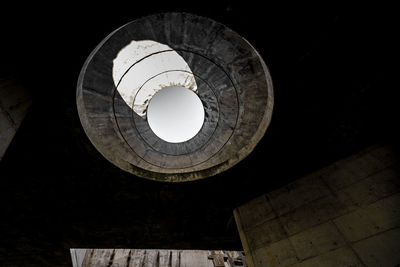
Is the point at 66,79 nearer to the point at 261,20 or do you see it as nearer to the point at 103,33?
the point at 103,33

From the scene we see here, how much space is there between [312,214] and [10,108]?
5451 millimetres

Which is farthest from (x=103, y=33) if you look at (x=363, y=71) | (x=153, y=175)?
(x=363, y=71)

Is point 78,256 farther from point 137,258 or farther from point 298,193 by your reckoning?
point 298,193

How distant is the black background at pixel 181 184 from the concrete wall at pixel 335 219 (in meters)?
0.38

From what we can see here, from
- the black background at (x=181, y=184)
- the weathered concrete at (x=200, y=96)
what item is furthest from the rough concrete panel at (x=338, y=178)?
the weathered concrete at (x=200, y=96)

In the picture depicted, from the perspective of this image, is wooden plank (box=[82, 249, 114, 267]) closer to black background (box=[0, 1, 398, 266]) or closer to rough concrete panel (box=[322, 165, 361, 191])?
black background (box=[0, 1, 398, 266])

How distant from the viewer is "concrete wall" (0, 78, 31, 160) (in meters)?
2.51

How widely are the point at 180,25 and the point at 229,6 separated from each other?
142 inches

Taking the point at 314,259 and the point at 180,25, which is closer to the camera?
the point at 314,259

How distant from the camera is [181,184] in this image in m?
4.54

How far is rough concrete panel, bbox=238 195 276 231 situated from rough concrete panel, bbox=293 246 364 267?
1.05 meters

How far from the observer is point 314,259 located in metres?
3.35

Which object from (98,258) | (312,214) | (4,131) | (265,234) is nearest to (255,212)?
(265,234)

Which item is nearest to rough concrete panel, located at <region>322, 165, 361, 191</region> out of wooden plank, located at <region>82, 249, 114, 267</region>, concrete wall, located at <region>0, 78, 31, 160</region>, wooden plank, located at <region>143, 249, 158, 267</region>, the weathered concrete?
the weathered concrete
